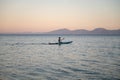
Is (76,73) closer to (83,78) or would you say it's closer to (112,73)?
(83,78)

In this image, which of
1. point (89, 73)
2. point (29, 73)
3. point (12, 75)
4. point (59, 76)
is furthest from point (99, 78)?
point (12, 75)

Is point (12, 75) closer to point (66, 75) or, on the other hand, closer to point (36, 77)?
point (36, 77)

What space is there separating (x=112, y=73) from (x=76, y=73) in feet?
12.3

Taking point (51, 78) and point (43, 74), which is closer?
point (51, 78)

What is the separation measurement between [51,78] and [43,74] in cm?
178

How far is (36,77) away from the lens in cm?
1873

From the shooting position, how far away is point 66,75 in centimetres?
1955

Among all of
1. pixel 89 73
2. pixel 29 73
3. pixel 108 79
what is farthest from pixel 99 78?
pixel 29 73

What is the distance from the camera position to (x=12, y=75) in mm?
19734

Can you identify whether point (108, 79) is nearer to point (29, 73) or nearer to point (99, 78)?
point (99, 78)

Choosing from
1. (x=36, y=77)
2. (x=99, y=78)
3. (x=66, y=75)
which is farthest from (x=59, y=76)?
(x=99, y=78)

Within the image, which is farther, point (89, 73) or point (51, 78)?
point (89, 73)

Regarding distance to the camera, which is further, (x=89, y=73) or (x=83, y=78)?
(x=89, y=73)

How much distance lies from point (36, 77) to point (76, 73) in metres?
4.38
